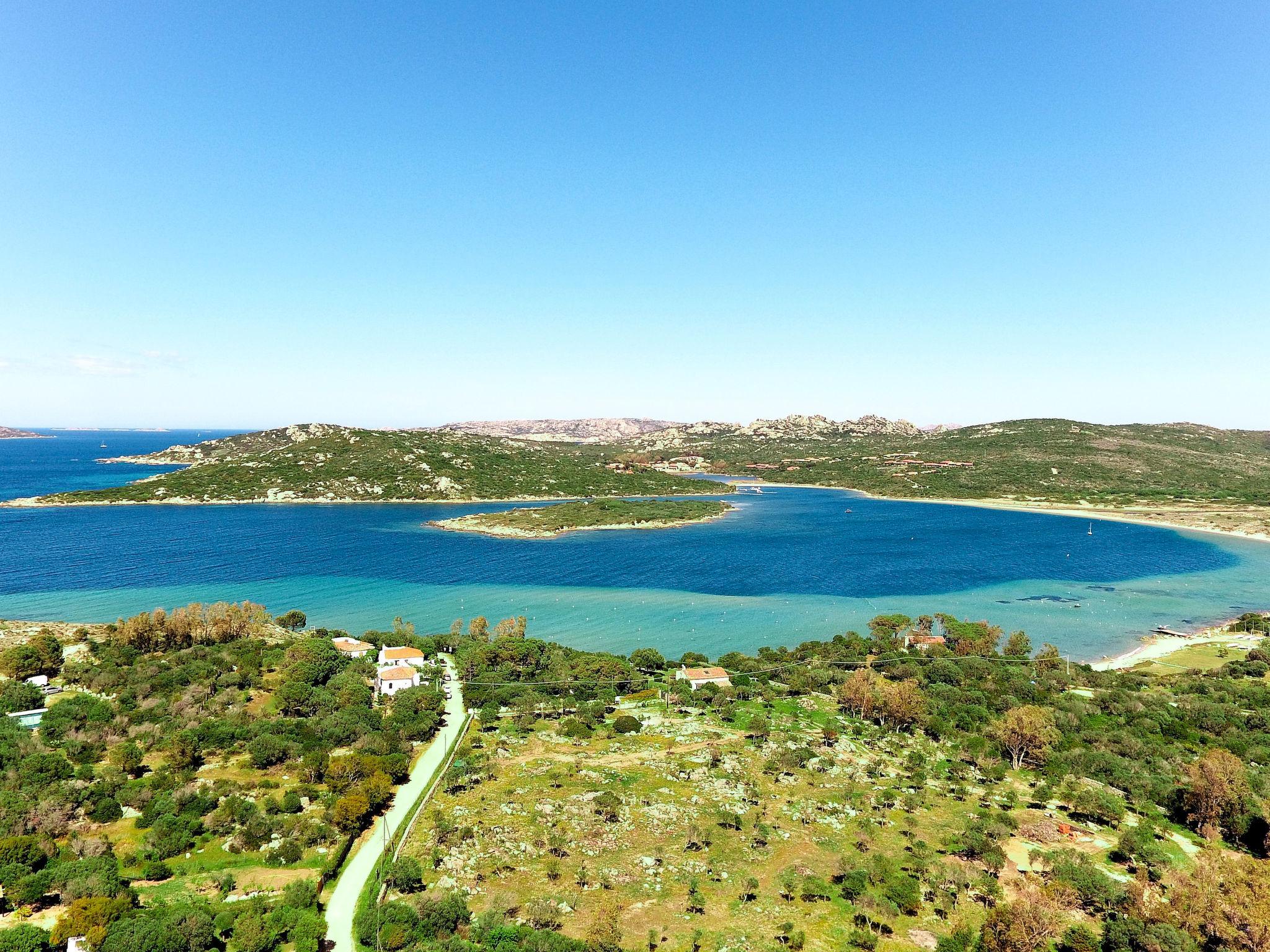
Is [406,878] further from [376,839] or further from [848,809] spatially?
[848,809]

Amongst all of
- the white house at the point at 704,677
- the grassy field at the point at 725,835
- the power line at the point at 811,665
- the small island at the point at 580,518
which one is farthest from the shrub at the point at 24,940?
the small island at the point at 580,518

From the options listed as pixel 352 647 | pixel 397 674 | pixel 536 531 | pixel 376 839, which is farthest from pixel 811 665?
pixel 536 531

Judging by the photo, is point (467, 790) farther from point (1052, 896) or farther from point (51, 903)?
point (1052, 896)

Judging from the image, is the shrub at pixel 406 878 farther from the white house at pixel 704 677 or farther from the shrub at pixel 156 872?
the white house at pixel 704 677

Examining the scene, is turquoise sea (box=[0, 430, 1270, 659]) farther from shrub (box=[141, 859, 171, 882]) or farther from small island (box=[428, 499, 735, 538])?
shrub (box=[141, 859, 171, 882])

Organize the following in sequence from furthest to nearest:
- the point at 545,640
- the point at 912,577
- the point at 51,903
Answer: the point at 912,577 < the point at 545,640 < the point at 51,903

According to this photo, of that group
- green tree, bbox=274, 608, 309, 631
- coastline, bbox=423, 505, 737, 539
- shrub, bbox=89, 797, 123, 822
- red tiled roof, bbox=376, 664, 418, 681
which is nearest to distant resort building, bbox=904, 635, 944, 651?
red tiled roof, bbox=376, 664, 418, 681

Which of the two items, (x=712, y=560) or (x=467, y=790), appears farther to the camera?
(x=712, y=560)

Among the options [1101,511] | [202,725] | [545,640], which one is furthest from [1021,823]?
[1101,511]

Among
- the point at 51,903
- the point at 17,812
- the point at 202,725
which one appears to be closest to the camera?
the point at 51,903
